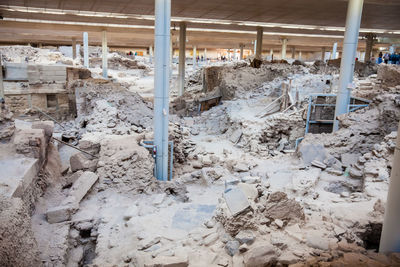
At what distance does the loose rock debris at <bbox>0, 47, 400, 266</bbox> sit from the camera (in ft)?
15.8

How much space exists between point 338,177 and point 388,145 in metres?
1.51

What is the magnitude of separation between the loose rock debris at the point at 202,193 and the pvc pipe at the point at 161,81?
0.47 metres

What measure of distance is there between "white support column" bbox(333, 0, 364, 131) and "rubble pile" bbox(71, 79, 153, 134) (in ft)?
23.7

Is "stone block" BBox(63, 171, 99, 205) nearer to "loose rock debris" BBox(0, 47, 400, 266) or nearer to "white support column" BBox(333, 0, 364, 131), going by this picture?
"loose rock debris" BBox(0, 47, 400, 266)

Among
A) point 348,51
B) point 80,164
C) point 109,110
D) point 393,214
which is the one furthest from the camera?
point 109,110

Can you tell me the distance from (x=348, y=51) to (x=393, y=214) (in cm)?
831

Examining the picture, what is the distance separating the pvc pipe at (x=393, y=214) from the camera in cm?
406

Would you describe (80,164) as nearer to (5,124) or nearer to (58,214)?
(5,124)

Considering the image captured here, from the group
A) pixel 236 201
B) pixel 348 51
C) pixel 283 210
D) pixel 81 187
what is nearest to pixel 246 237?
pixel 236 201

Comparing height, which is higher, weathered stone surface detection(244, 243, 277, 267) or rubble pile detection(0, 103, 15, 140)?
rubble pile detection(0, 103, 15, 140)

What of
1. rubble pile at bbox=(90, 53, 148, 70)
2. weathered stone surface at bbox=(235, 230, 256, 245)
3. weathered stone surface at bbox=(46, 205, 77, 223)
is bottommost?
weathered stone surface at bbox=(46, 205, 77, 223)

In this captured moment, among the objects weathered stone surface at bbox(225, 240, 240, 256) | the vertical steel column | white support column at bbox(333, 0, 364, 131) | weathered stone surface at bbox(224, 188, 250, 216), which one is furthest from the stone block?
the vertical steel column

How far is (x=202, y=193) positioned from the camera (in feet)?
27.2

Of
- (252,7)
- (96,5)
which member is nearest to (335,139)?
(252,7)
